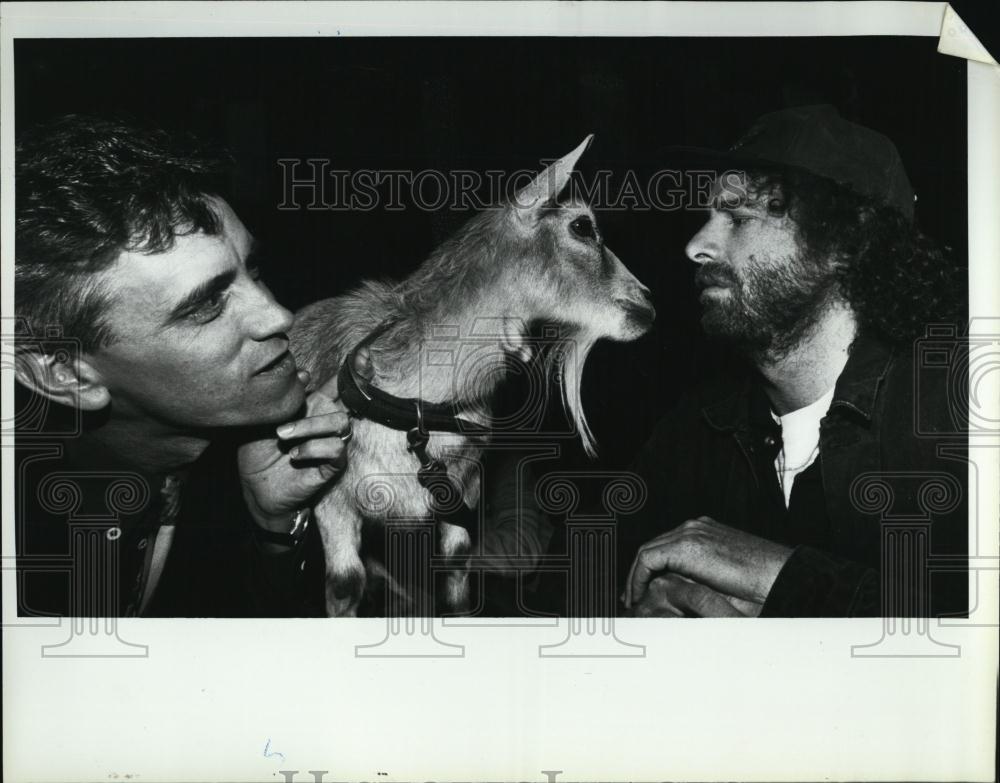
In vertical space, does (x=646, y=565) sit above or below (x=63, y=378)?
below

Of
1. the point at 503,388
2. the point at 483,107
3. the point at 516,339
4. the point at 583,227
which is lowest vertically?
the point at 503,388

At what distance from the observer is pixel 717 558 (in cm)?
339

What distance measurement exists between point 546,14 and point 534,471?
61.1 inches

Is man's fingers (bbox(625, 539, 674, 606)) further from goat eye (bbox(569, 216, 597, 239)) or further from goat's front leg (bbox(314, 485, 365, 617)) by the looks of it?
goat eye (bbox(569, 216, 597, 239))

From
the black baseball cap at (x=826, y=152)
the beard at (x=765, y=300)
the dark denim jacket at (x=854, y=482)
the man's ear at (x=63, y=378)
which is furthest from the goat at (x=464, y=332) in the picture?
the man's ear at (x=63, y=378)

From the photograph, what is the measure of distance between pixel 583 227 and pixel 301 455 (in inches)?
48.7

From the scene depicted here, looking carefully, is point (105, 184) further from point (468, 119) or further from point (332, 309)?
point (468, 119)

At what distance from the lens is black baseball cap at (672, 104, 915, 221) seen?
333cm

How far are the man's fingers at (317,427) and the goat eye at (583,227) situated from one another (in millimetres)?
1007

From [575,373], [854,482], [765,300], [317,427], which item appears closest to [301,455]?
[317,427]

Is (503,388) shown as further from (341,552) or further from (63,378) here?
(63,378)

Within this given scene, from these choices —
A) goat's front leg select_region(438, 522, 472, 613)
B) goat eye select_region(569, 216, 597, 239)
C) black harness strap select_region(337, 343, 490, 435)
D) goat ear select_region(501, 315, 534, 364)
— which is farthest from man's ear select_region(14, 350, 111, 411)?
goat eye select_region(569, 216, 597, 239)

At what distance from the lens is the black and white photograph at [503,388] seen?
335 centimetres

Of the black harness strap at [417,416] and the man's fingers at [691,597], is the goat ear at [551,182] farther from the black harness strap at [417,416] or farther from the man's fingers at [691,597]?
the man's fingers at [691,597]
